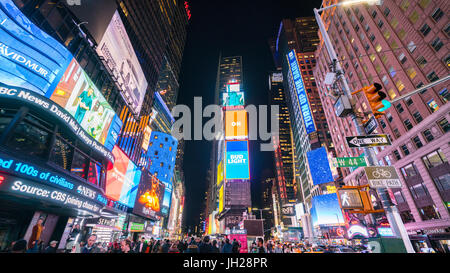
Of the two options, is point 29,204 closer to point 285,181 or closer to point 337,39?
point 337,39

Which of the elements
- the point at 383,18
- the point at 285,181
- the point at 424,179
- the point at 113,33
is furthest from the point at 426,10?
the point at 285,181

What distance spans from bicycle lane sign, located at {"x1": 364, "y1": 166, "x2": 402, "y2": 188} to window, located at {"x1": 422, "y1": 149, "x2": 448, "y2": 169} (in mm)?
33300

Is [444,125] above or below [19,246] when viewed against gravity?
Result: above

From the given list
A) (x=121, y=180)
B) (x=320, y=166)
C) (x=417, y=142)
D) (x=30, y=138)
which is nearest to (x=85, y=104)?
(x=30, y=138)

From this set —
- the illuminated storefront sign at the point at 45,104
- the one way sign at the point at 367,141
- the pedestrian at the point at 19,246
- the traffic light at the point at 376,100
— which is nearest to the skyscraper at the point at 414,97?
the traffic light at the point at 376,100

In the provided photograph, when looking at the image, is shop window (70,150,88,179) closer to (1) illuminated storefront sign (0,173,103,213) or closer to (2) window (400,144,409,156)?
(1) illuminated storefront sign (0,173,103,213)

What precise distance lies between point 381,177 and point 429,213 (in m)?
37.3

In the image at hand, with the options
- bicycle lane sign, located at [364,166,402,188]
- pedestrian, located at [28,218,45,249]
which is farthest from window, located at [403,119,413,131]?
pedestrian, located at [28,218,45,249]

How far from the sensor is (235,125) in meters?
80.8

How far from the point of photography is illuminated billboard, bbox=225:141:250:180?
75.4 meters

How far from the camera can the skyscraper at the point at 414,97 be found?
88.4 ft

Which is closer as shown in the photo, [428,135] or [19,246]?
[19,246]

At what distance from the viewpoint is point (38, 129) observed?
10219 millimetres

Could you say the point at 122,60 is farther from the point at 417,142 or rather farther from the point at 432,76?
the point at 417,142
